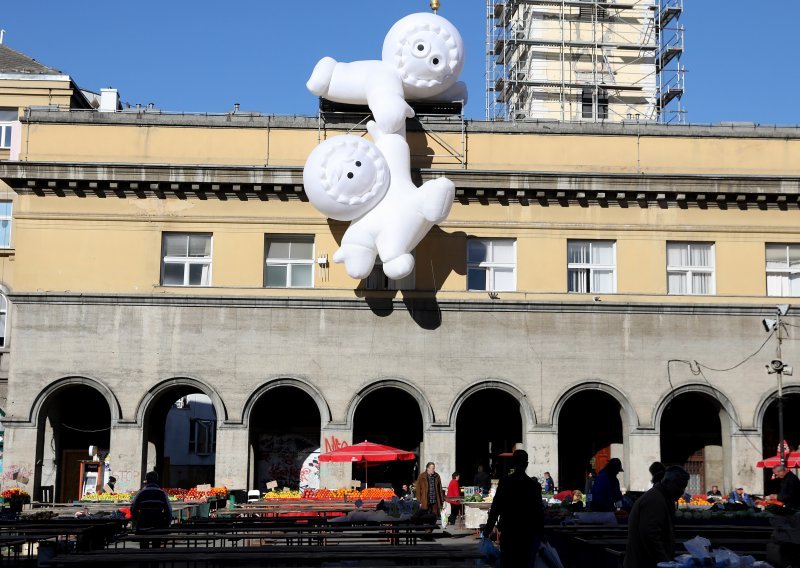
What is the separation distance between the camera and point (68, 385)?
122 ft

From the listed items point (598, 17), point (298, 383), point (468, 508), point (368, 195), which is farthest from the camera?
point (598, 17)

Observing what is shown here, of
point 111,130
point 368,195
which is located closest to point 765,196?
point 368,195

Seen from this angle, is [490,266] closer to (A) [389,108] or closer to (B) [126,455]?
(A) [389,108]

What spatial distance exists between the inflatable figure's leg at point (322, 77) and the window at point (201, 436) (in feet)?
75.1

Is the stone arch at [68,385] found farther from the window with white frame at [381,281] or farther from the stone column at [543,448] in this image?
the stone column at [543,448]

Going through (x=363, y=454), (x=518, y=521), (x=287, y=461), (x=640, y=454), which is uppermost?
(x=640, y=454)

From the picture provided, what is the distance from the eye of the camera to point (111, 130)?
127ft

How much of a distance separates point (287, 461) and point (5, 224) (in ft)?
57.9

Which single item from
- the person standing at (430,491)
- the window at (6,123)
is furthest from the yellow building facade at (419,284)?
the window at (6,123)

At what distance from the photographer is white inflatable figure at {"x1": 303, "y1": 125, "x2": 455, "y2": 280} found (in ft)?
114

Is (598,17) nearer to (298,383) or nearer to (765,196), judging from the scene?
(765,196)

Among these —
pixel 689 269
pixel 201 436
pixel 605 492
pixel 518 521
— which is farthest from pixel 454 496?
pixel 201 436

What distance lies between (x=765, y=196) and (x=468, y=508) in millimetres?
14668

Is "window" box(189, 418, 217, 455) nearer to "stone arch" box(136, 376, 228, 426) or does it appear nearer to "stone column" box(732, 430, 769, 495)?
"stone arch" box(136, 376, 228, 426)
